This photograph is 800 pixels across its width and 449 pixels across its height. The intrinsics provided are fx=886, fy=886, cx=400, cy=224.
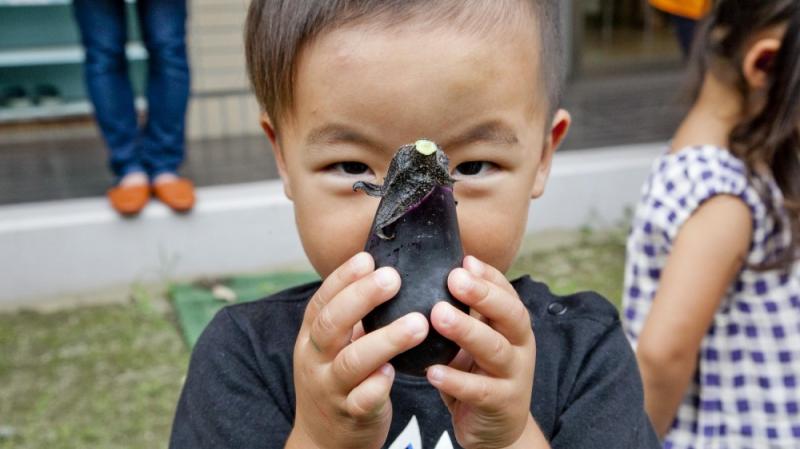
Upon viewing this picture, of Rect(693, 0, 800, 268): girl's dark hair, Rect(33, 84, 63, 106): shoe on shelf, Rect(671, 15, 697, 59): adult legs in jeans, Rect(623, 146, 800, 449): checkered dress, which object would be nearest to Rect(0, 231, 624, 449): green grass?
Rect(671, 15, 697, 59): adult legs in jeans

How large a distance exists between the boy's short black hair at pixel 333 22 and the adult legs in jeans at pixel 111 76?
295cm

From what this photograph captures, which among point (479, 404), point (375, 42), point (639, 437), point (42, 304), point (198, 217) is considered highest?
point (375, 42)

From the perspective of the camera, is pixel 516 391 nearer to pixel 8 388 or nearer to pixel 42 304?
pixel 8 388

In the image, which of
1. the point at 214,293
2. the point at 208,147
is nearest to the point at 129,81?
the point at 214,293

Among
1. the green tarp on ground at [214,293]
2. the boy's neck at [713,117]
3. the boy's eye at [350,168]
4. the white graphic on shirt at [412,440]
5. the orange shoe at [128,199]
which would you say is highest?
the boy's eye at [350,168]

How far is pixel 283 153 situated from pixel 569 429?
2.01ft

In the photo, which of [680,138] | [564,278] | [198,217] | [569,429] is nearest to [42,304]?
[198,217]

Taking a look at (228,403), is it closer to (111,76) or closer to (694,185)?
(694,185)

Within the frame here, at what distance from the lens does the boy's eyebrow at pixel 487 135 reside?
1.16 m

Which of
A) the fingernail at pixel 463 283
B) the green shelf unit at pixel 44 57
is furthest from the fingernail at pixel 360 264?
the green shelf unit at pixel 44 57

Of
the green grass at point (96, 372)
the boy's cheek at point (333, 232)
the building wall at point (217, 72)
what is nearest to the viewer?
the boy's cheek at point (333, 232)

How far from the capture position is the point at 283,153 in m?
1.36

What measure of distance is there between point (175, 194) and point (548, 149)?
10.2 ft

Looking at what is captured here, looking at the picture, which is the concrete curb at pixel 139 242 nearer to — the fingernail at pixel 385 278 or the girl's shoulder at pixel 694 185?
the girl's shoulder at pixel 694 185
